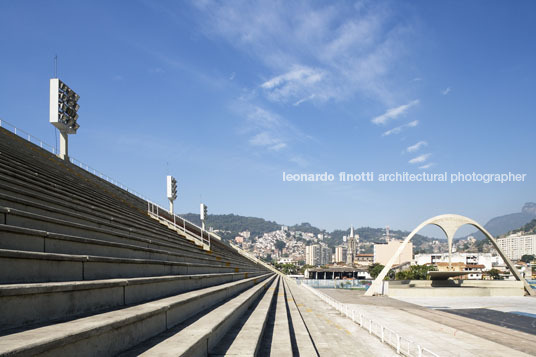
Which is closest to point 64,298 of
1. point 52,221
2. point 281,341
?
point 52,221

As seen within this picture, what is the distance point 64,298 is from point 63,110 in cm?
2121

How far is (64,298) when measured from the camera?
3195mm

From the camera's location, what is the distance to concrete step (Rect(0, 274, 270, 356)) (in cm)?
225

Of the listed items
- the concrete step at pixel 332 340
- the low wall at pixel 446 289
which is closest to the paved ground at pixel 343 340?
the concrete step at pixel 332 340

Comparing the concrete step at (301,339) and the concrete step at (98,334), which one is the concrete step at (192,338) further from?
the concrete step at (301,339)

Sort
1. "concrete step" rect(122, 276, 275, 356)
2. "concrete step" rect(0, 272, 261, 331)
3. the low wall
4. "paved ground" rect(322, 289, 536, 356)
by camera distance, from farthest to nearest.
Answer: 1. the low wall
2. "paved ground" rect(322, 289, 536, 356)
3. "concrete step" rect(122, 276, 275, 356)
4. "concrete step" rect(0, 272, 261, 331)

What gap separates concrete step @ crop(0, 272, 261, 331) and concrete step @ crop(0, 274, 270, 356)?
0.61 ft

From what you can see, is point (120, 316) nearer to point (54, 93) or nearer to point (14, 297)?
point (14, 297)

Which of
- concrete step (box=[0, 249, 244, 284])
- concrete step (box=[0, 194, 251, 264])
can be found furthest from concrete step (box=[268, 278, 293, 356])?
concrete step (box=[0, 194, 251, 264])

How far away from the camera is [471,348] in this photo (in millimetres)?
13438

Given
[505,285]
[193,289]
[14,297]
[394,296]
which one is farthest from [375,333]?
[505,285]

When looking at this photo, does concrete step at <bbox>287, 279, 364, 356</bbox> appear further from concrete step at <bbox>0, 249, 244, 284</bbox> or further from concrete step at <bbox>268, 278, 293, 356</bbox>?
concrete step at <bbox>0, 249, 244, 284</bbox>

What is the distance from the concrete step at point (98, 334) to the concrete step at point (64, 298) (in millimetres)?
184

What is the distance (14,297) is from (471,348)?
1520cm
